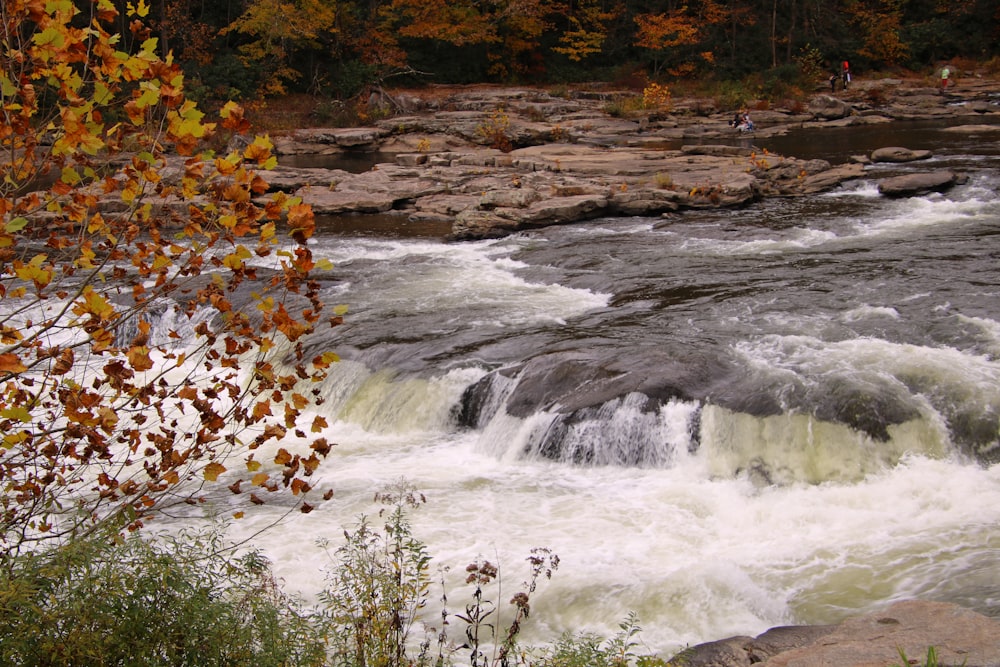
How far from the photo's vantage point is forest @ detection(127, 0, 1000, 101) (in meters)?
35.8

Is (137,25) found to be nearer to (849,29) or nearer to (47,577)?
(47,577)

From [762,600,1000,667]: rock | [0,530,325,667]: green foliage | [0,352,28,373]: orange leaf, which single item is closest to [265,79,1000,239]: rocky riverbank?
[762,600,1000,667]: rock

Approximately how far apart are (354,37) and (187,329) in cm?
2830

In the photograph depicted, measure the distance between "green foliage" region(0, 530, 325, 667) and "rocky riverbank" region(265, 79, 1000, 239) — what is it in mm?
12635

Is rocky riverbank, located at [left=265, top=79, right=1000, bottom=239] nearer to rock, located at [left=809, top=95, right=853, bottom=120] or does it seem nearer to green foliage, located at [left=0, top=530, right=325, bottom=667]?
rock, located at [left=809, top=95, right=853, bottom=120]

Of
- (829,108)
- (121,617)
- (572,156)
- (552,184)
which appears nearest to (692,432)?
(121,617)

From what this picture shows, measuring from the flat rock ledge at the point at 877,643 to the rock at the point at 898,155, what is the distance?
17394mm

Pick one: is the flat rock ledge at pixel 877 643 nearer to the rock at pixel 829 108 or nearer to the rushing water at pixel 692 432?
the rushing water at pixel 692 432

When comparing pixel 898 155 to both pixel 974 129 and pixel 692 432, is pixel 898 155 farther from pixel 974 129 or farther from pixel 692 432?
pixel 692 432

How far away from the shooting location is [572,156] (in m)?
22.4

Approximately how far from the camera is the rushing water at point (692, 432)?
6.30 meters

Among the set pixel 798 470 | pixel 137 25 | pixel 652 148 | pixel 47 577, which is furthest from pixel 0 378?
pixel 652 148

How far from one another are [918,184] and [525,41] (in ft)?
88.1

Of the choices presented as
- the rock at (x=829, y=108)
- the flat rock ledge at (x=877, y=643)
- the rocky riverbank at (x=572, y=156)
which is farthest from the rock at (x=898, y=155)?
the flat rock ledge at (x=877, y=643)
